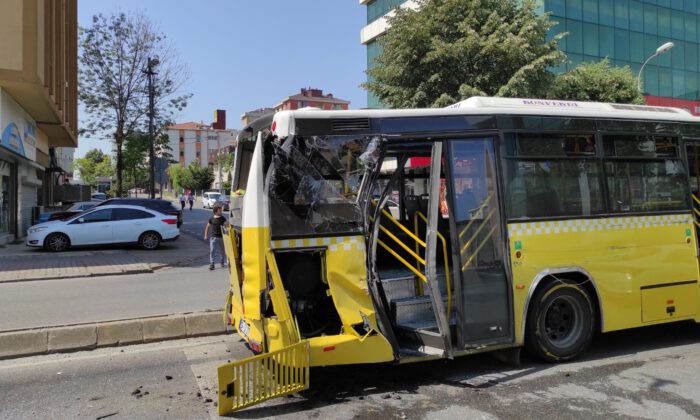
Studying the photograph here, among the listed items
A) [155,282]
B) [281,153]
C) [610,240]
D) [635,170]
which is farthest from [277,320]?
[155,282]

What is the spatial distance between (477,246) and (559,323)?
151 centimetres

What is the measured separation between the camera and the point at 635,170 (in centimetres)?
625

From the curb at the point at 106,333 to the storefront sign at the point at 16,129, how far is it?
39.7ft

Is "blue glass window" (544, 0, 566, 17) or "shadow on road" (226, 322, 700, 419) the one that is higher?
"blue glass window" (544, 0, 566, 17)

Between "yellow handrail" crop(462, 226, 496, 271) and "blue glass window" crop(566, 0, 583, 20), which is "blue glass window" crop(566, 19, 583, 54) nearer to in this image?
"blue glass window" crop(566, 0, 583, 20)

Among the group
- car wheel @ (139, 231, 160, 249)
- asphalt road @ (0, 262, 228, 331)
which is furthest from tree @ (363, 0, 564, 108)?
car wheel @ (139, 231, 160, 249)

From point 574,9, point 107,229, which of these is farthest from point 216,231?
point 574,9

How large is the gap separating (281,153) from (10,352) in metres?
4.11

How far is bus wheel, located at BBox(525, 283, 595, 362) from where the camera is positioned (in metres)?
5.64

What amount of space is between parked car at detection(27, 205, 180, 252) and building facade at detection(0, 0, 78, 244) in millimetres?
2986

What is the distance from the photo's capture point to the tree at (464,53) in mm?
15773

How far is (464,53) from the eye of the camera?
16.2 meters

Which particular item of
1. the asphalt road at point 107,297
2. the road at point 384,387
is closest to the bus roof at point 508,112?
the road at point 384,387

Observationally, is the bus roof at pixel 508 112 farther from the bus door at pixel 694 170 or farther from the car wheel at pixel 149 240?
the car wheel at pixel 149 240
